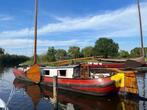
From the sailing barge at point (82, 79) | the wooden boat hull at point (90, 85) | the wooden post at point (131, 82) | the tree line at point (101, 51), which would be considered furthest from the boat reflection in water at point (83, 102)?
the tree line at point (101, 51)

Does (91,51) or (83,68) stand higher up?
(91,51)

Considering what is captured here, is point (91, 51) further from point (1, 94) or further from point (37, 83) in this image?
point (1, 94)

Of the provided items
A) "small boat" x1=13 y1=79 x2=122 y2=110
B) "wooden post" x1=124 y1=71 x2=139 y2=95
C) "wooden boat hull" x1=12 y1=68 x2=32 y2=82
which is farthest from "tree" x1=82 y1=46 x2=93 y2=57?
"wooden post" x1=124 y1=71 x2=139 y2=95

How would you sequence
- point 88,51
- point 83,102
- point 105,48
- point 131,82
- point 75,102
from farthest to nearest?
point 105,48, point 88,51, point 131,82, point 75,102, point 83,102

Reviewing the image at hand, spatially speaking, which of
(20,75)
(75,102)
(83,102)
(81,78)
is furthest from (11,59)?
(83,102)

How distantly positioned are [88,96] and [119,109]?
24.8 ft

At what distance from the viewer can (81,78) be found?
35.8 meters

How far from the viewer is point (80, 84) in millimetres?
35875

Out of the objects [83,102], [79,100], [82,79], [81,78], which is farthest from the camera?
[81,78]

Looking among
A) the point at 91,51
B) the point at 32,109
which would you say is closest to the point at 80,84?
the point at 32,109

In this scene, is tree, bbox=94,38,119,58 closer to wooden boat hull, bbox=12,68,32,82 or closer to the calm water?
wooden boat hull, bbox=12,68,32,82

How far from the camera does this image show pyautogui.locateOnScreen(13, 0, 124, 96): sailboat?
108ft

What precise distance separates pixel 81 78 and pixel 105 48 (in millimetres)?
112573

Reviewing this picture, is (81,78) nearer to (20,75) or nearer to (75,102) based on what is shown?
(75,102)
